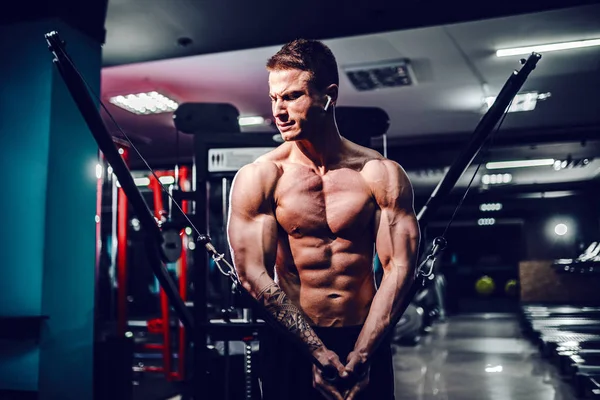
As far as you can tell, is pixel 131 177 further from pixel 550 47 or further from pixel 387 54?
pixel 550 47

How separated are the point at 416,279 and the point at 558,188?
1075cm

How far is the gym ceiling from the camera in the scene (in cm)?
393

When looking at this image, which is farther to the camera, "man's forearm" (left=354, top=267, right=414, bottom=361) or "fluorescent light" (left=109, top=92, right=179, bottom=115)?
"fluorescent light" (left=109, top=92, right=179, bottom=115)

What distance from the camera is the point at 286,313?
1638mm

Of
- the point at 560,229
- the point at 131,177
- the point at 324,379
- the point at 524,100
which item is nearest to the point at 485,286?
the point at 560,229

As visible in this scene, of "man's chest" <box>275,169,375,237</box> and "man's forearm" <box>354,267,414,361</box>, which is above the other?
"man's chest" <box>275,169,375,237</box>

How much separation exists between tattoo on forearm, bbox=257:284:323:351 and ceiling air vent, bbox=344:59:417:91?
3.85 meters

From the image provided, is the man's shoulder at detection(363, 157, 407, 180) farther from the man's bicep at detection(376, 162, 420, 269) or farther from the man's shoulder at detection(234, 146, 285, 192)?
the man's shoulder at detection(234, 146, 285, 192)

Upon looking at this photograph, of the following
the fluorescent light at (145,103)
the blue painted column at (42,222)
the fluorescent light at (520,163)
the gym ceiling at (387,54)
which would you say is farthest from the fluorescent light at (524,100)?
the blue painted column at (42,222)

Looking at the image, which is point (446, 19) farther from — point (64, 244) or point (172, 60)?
point (64, 244)

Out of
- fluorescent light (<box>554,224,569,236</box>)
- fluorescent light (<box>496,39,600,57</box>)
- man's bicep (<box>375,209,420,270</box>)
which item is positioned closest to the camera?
man's bicep (<box>375,209,420,270</box>)

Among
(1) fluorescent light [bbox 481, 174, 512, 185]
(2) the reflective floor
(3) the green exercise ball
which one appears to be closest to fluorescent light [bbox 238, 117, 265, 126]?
(2) the reflective floor

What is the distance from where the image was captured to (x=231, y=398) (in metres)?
3.41

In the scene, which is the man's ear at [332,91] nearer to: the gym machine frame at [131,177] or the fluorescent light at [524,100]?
the gym machine frame at [131,177]
